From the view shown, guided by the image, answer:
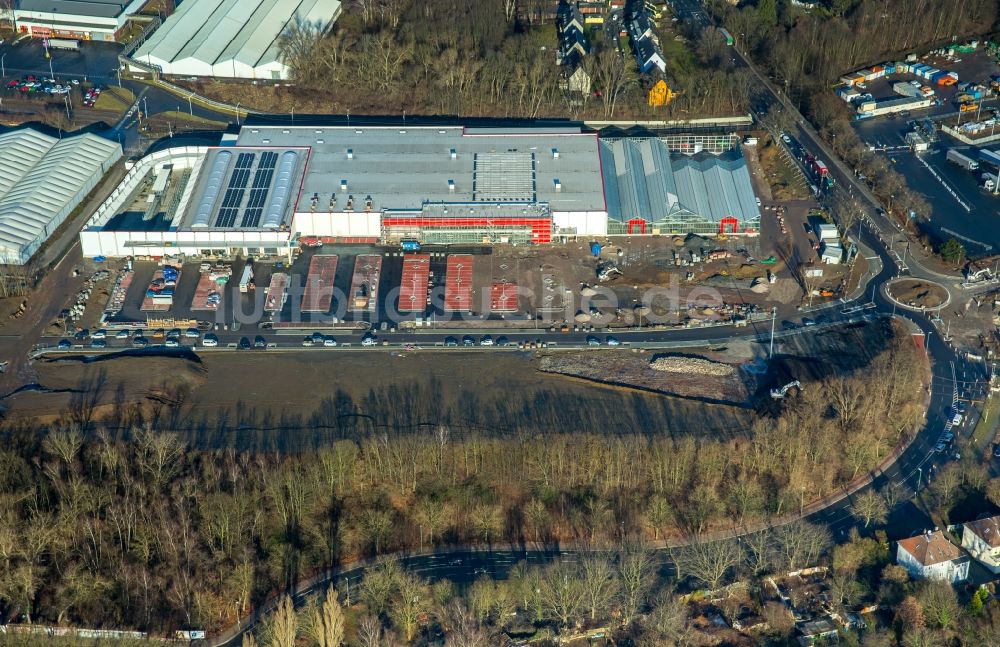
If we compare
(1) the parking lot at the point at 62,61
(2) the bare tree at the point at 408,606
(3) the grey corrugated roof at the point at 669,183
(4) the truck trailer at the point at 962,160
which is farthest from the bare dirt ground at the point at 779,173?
(1) the parking lot at the point at 62,61

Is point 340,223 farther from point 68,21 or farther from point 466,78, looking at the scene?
point 68,21

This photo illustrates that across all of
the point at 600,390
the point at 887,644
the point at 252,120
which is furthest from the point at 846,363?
the point at 252,120

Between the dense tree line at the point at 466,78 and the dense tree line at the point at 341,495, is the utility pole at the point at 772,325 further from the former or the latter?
the dense tree line at the point at 466,78

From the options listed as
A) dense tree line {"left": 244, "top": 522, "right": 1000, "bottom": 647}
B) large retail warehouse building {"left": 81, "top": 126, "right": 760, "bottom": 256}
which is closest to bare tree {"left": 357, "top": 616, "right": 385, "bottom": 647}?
dense tree line {"left": 244, "top": 522, "right": 1000, "bottom": 647}

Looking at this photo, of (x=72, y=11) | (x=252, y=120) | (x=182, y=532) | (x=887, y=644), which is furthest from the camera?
(x=72, y=11)

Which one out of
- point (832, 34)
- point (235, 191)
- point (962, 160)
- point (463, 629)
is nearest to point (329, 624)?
point (463, 629)

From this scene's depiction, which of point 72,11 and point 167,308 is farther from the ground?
point 72,11

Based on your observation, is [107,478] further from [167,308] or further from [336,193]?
[336,193]
